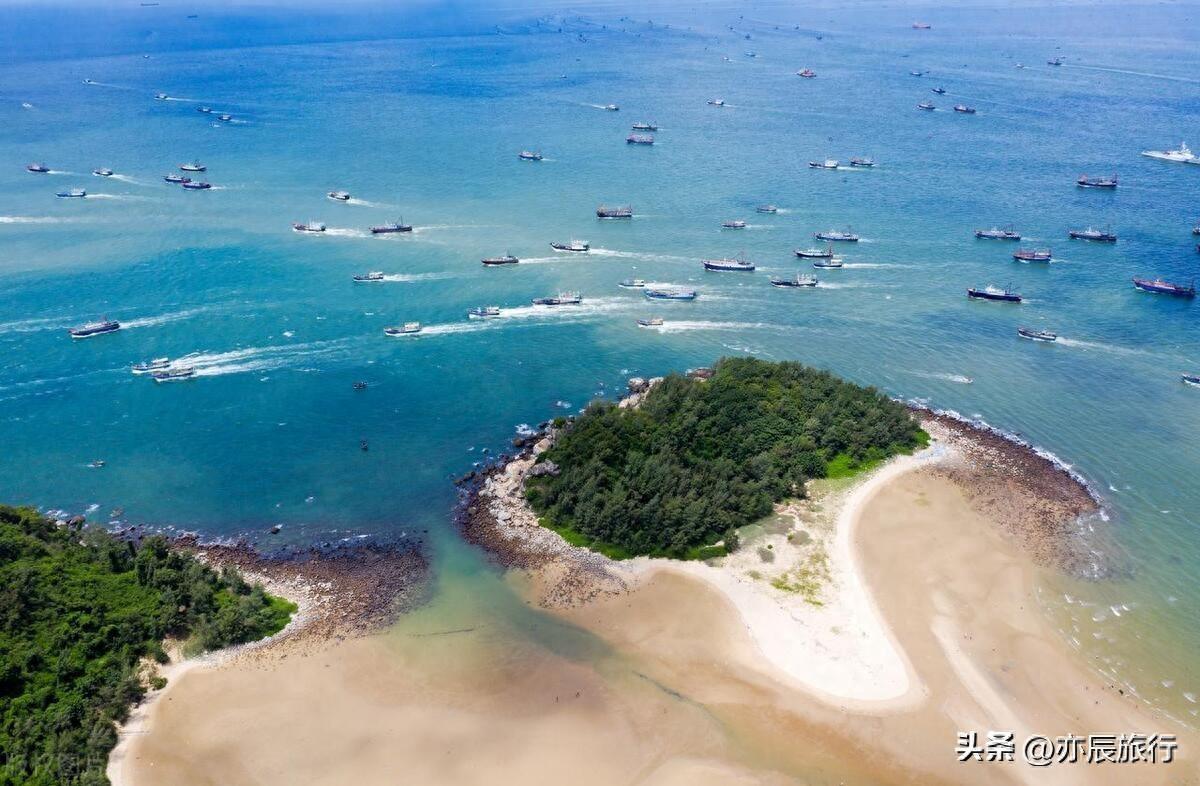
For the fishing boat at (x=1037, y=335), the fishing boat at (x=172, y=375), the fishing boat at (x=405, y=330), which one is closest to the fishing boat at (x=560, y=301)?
the fishing boat at (x=405, y=330)

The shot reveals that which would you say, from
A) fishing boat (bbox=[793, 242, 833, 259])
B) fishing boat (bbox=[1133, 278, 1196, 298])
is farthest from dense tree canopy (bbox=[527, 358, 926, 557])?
fishing boat (bbox=[1133, 278, 1196, 298])

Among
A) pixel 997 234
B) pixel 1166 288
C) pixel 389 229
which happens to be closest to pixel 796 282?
pixel 997 234

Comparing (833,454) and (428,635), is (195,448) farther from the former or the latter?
(833,454)

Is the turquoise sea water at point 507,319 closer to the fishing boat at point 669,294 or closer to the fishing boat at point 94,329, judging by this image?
the fishing boat at point 669,294

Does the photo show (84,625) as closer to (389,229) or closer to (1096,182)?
(389,229)

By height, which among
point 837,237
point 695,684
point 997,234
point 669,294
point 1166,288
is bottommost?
point 695,684

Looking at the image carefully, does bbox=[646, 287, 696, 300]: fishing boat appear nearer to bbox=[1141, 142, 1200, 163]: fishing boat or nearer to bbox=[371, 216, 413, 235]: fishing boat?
bbox=[371, 216, 413, 235]: fishing boat
